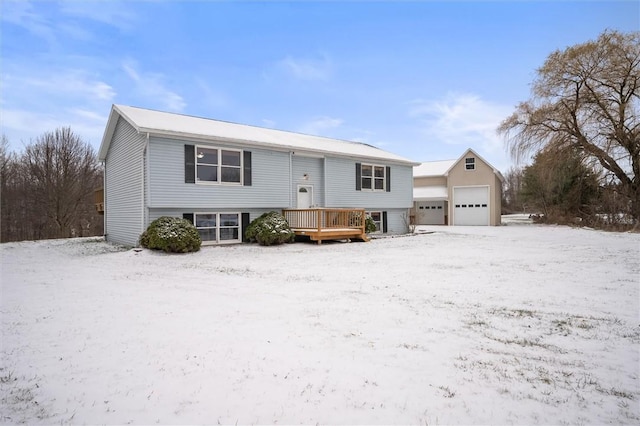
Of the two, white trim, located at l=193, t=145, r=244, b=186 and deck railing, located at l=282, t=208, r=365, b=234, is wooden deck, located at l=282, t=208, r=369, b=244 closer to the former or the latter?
deck railing, located at l=282, t=208, r=365, b=234

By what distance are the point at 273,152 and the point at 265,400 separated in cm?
1328

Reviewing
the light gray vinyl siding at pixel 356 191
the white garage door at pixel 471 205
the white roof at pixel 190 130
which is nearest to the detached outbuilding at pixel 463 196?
the white garage door at pixel 471 205

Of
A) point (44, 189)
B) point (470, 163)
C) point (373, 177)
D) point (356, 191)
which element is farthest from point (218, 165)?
point (470, 163)

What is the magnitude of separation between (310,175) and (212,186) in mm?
4835

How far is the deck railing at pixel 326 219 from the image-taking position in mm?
14773

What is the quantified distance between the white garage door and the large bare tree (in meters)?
4.93

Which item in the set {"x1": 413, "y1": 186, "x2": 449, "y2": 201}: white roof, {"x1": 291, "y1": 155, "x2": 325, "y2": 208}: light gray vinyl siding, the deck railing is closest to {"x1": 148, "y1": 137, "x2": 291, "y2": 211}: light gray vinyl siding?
{"x1": 291, "y1": 155, "x2": 325, "y2": 208}: light gray vinyl siding

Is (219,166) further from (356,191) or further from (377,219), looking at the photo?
(377,219)

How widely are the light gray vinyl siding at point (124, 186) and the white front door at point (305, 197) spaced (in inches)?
253

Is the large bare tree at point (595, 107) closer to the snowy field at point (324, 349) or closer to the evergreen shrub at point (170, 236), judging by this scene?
the snowy field at point (324, 349)

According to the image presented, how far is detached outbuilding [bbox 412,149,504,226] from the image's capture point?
28.4 m

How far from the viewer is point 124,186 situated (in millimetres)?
14703

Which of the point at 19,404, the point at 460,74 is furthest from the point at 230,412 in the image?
the point at 460,74

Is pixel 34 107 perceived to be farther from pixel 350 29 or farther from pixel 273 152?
pixel 350 29
